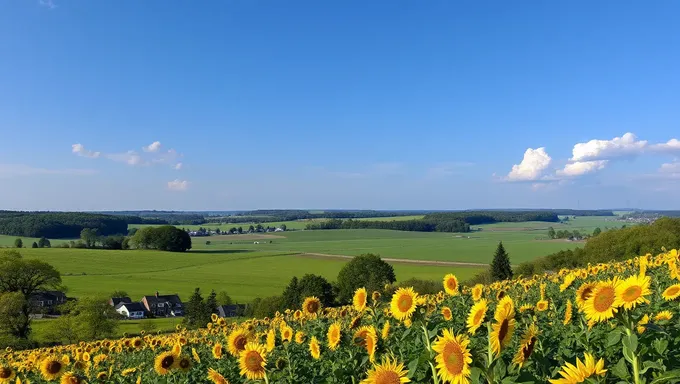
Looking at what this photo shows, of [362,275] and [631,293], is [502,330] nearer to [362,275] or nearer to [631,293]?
[631,293]

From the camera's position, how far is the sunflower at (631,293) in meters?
2.38

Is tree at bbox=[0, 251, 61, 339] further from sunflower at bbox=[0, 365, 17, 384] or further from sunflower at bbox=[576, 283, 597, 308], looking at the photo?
sunflower at bbox=[576, 283, 597, 308]

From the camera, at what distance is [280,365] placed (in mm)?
4645

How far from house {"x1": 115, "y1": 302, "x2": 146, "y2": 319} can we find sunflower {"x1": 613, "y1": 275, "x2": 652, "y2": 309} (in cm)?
6535

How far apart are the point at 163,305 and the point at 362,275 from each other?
26170mm

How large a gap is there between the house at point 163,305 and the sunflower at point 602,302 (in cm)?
6534

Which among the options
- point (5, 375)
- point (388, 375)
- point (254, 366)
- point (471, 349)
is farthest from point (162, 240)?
point (471, 349)

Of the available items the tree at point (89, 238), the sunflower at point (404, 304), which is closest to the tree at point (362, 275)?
the sunflower at point (404, 304)

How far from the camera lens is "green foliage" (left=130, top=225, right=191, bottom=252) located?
117875mm

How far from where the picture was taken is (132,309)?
62.8 metres

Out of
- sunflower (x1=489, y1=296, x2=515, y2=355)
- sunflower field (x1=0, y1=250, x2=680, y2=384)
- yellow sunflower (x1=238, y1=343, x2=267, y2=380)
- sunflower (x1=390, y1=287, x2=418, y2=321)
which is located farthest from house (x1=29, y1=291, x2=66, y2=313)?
sunflower (x1=489, y1=296, x2=515, y2=355)

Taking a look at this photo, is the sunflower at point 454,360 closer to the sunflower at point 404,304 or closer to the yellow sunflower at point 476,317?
the yellow sunflower at point 476,317

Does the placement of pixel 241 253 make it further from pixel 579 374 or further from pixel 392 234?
pixel 579 374

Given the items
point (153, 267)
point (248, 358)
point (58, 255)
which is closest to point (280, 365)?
point (248, 358)
